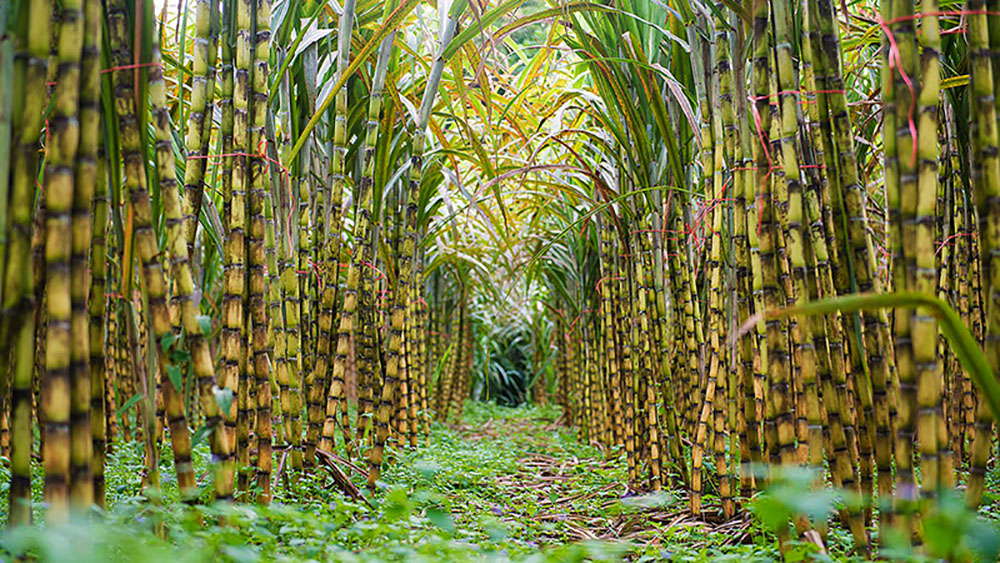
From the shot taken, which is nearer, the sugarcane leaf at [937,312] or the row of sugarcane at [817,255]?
the sugarcane leaf at [937,312]

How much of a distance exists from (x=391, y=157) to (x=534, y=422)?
4.30 m

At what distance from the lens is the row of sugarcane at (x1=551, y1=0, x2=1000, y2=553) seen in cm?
97

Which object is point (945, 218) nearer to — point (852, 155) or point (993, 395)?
point (852, 155)

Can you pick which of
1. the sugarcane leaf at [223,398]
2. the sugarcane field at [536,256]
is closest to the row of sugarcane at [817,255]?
the sugarcane field at [536,256]

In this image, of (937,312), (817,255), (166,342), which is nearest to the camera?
(937,312)

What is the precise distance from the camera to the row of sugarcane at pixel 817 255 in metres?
0.97

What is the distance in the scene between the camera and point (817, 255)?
Result: 1262mm

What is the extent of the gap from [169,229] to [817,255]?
106 centimetres

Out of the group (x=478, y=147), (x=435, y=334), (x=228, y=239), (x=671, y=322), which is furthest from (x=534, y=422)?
(x=228, y=239)

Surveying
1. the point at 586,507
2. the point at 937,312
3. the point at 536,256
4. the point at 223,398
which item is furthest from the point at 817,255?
the point at 536,256

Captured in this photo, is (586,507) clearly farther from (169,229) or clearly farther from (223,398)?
(169,229)

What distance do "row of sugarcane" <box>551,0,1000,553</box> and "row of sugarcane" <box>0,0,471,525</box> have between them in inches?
30.2

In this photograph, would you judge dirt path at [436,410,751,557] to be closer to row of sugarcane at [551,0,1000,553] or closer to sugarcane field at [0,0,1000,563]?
sugarcane field at [0,0,1000,563]

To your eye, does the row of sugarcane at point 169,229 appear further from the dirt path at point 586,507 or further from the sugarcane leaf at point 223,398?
the dirt path at point 586,507
